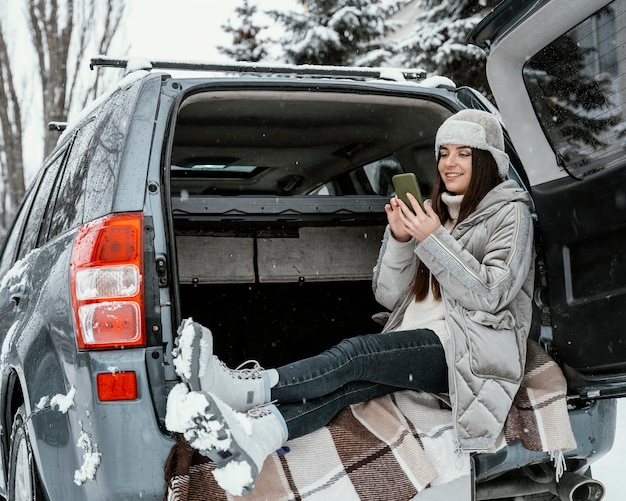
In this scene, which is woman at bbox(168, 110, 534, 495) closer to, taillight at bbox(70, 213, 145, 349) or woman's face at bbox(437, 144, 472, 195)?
woman's face at bbox(437, 144, 472, 195)

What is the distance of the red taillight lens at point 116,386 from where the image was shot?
78.4 inches

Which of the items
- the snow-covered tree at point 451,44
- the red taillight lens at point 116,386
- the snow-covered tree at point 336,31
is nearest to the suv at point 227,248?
the red taillight lens at point 116,386

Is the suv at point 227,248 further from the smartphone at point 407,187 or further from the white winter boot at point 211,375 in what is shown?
the smartphone at point 407,187

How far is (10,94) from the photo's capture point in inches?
563

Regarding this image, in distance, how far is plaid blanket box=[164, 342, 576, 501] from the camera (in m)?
2.04

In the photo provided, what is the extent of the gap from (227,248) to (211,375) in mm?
1430

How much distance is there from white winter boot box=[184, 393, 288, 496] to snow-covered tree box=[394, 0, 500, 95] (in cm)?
887

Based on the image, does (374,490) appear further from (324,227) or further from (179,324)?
(324,227)

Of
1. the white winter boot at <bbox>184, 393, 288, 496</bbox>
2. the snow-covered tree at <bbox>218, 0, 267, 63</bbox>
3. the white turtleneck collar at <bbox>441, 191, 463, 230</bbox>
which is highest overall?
the snow-covered tree at <bbox>218, 0, 267, 63</bbox>

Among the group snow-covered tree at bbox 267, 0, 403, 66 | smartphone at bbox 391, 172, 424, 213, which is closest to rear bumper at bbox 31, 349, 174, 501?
smartphone at bbox 391, 172, 424, 213

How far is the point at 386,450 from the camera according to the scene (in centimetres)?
221

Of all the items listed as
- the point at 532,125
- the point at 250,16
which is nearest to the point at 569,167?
the point at 532,125

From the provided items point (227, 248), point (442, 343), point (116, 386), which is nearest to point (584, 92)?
point (442, 343)

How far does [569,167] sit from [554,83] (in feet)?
0.93
